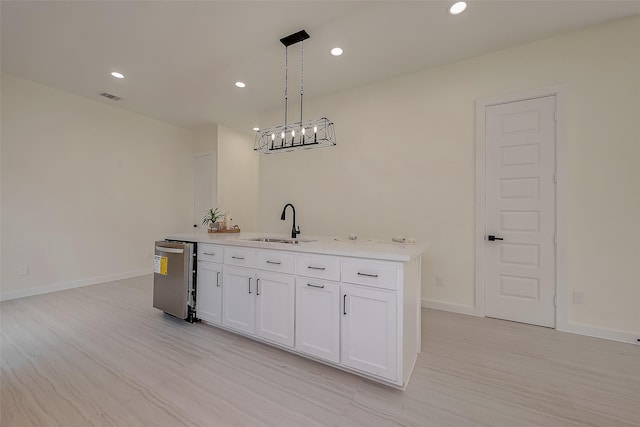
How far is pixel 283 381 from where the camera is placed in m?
1.78

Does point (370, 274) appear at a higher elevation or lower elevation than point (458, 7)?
lower

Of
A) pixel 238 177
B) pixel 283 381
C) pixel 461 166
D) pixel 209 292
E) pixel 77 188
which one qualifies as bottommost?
pixel 283 381

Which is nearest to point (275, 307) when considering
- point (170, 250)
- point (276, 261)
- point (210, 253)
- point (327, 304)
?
point (276, 261)

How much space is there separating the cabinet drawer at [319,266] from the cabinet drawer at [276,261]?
72 millimetres

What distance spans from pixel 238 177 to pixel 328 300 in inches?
180

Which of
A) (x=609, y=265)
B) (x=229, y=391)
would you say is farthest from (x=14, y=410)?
(x=609, y=265)

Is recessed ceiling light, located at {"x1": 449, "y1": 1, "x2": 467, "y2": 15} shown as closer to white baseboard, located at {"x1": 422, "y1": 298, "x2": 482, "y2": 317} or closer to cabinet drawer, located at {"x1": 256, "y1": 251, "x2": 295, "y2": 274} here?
cabinet drawer, located at {"x1": 256, "y1": 251, "x2": 295, "y2": 274}

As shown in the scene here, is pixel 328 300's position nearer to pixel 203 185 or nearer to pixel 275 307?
pixel 275 307

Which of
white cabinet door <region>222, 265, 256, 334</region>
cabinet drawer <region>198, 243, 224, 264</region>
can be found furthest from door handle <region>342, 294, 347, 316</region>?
cabinet drawer <region>198, 243, 224, 264</region>

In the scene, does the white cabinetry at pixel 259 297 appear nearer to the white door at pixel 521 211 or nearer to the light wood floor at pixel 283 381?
the light wood floor at pixel 283 381

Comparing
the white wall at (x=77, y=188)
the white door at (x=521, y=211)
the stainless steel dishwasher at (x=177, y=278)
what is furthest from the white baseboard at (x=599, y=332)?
the white wall at (x=77, y=188)

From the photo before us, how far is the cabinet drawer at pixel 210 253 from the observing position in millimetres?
2530

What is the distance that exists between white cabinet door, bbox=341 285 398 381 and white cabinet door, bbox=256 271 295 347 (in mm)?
481

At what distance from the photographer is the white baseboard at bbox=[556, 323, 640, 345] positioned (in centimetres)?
232
